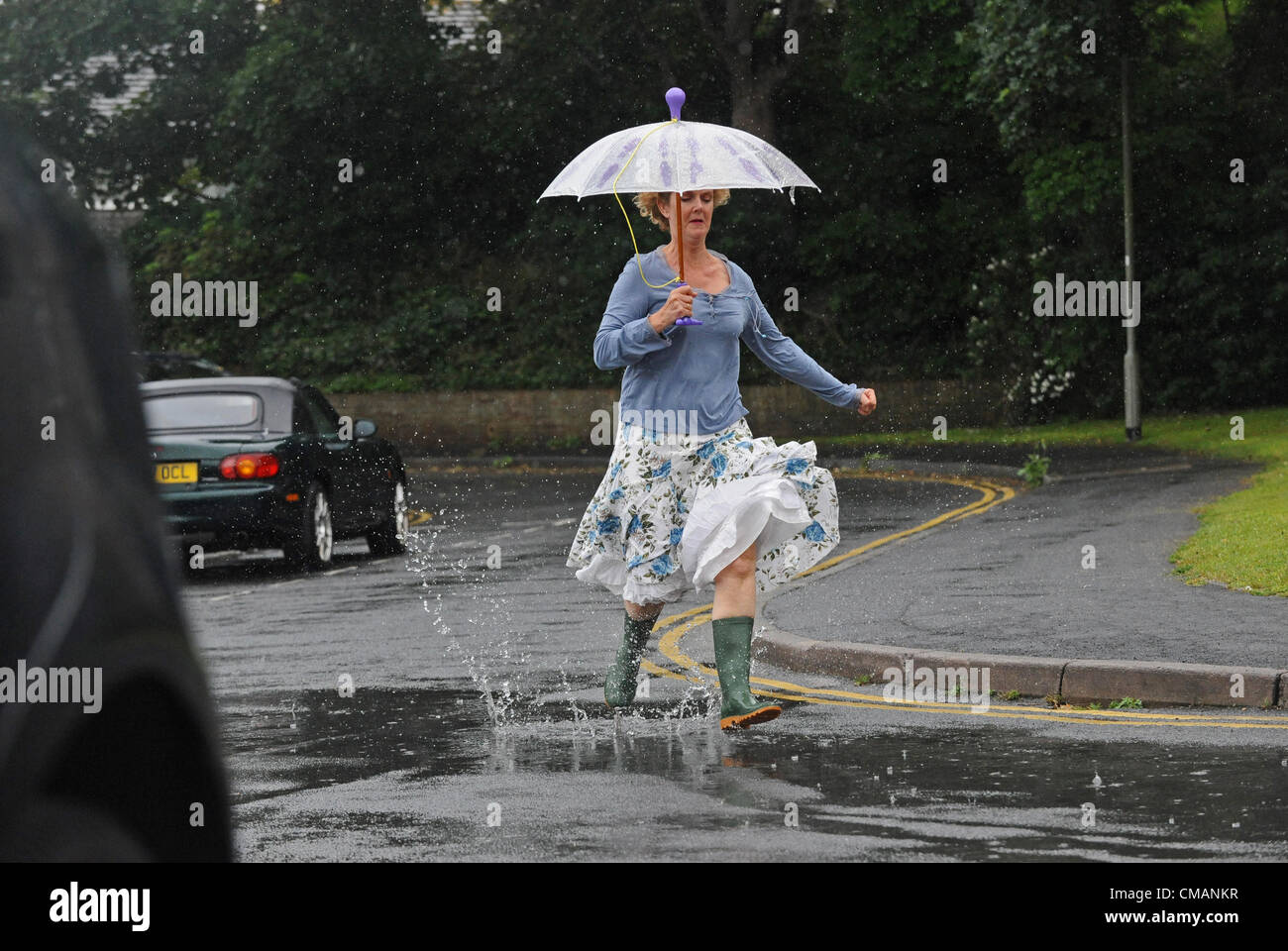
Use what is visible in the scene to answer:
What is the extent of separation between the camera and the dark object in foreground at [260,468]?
15227 mm

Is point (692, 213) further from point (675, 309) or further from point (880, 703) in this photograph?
point (880, 703)

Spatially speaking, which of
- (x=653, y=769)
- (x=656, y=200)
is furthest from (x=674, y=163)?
(x=653, y=769)

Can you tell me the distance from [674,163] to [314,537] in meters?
8.65

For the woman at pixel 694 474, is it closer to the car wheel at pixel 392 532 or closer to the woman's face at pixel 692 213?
the woman's face at pixel 692 213

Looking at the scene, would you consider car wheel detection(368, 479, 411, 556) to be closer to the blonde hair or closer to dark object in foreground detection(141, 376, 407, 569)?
dark object in foreground detection(141, 376, 407, 569)

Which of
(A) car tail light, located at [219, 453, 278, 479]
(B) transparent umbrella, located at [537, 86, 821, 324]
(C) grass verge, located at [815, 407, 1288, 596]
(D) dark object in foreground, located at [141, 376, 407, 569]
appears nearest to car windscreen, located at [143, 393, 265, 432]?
(D) dark object in foreground, located at [141, 376, 407, 569]

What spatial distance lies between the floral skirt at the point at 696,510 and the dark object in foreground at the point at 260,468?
7604 mm

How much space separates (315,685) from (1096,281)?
988 inches

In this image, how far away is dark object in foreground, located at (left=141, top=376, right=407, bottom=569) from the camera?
15.2 metres

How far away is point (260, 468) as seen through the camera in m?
15.4
